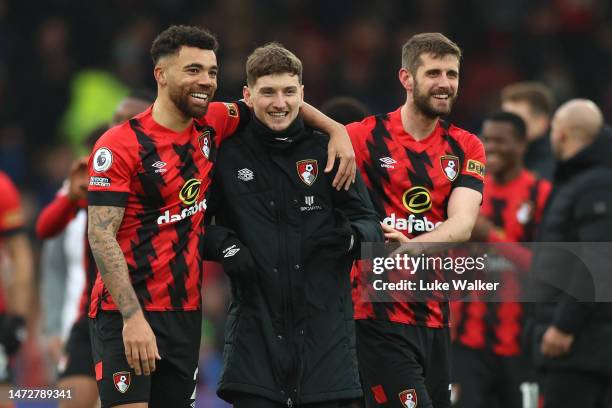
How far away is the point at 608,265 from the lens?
295 inches

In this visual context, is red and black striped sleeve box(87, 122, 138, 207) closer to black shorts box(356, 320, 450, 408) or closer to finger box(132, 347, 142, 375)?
finger box(132, 347, 142, 375)

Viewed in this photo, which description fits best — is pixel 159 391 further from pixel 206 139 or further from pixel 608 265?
pixel 608 265

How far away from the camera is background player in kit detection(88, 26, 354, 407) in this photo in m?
5.88

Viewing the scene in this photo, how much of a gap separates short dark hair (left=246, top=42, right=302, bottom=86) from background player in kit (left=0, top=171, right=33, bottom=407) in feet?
7.74

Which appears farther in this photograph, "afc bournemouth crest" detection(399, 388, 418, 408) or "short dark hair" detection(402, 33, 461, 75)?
"short dark hair" detection(402, 33, 461, 75)

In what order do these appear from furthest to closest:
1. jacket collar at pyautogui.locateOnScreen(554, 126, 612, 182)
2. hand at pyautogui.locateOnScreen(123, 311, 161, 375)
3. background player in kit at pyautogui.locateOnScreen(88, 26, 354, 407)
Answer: jacket collar at pyautogui.locateOnScreen(554, 126, 612, 182) < background player in kit at pyautogui.locateOnScreen(88, 26, 354, 407) < hand at pyautogui.locateOnScreen(123, 311, 161, 375)

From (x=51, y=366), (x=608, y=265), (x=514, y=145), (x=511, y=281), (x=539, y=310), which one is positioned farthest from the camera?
(x=51, y=366)

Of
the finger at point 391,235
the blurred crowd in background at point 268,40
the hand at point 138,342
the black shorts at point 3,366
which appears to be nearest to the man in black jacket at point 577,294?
the finger at point 391,235

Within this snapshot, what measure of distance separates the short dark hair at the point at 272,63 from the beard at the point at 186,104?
0.31 metres

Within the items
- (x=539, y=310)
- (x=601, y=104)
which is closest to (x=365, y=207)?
(x=539, y=310)

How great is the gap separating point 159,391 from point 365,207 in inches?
53.0

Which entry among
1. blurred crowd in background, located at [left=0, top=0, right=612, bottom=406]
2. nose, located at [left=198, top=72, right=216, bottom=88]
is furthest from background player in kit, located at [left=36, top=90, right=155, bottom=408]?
blurred crowd in background, located at [left=0, top=0, right=612, bottom=406]

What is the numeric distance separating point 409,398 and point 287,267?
3.38 feet

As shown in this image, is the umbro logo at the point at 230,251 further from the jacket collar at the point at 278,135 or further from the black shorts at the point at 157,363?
the jacket collar at the point at 278,135
